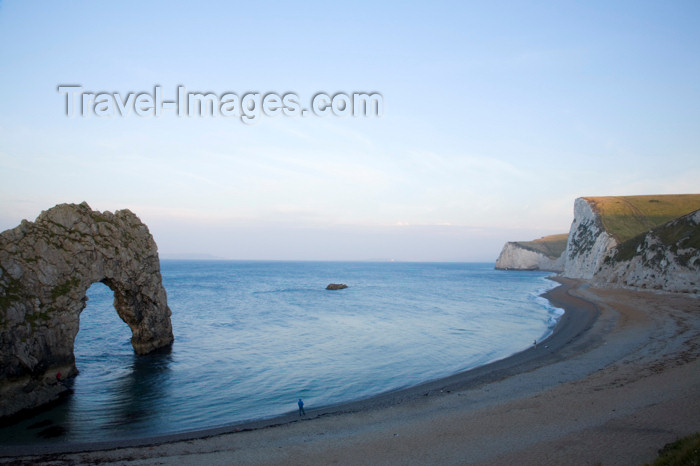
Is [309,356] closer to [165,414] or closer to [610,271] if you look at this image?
[165,414]

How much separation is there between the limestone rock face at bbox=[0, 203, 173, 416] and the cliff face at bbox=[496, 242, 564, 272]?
161 metres

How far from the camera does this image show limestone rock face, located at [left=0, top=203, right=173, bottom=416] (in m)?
20.5

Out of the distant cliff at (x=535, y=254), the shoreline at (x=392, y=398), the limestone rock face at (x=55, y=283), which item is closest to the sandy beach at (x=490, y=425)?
the shoreline at (x=392, y=398)

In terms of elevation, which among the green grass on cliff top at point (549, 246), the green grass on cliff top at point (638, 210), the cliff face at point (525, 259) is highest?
the green grass on cliff top at point (638, 210)

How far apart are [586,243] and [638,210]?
15038mm

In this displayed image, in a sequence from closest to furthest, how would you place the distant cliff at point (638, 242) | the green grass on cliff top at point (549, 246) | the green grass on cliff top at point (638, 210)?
1. the distant cliff at point (638, 242)
2. the green grass on cliff top at point (638, 210)
3. the green grass on cliff top at point (549, 246)

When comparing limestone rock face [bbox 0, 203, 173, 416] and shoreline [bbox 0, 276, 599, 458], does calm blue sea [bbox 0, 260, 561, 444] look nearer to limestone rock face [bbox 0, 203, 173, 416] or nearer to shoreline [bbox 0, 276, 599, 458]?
shoreline [bbox 0, 276, 599, 458]

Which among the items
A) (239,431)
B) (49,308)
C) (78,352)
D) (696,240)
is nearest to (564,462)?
(239,431)

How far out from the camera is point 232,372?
90.1 feet

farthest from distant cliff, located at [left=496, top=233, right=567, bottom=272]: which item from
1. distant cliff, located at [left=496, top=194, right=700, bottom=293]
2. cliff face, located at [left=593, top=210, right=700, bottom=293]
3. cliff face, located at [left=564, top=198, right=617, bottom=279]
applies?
cliff face, located at [left=593, top=210, right=700, bottom=293]

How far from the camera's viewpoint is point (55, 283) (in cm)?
2367

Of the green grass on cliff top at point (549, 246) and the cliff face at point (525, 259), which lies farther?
the green grass on cliff top at point (549, 246)

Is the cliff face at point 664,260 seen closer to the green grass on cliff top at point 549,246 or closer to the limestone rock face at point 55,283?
the limestone rock face at point 55,283

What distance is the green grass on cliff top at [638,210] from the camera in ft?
293
